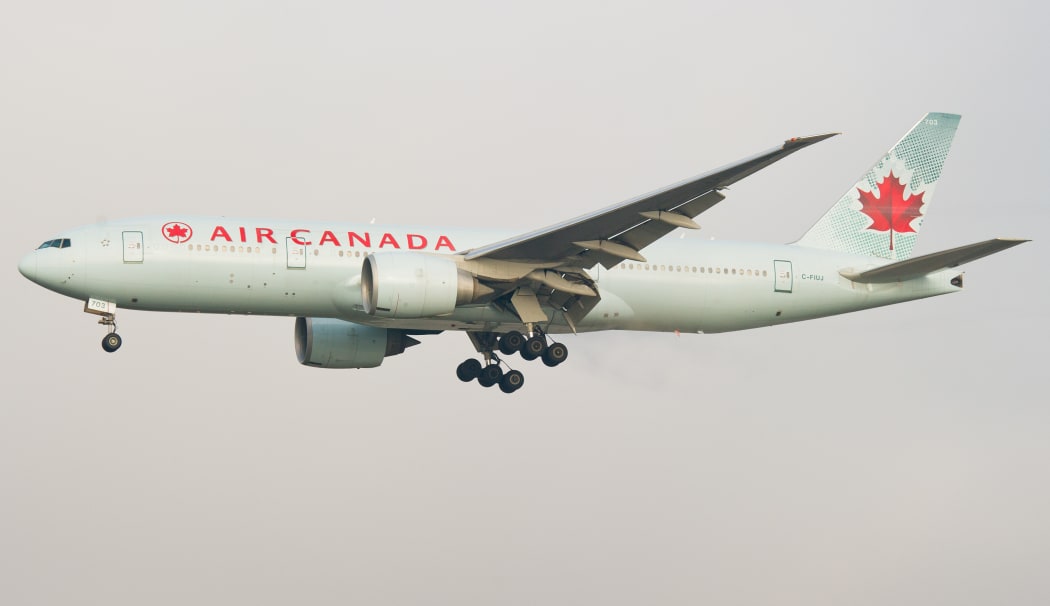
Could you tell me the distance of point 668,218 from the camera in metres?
40.8

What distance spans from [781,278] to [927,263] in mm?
4042

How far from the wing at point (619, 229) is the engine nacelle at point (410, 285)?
1236mm

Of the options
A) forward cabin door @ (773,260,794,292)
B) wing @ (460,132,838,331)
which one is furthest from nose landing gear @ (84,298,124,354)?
forward cabin door @ (773,260,794,292)

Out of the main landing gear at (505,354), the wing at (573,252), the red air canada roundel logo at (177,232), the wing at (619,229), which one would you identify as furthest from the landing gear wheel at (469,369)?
the red air canada roundel logo at (177,232)

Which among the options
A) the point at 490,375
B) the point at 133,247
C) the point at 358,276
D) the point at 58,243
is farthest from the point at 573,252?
the point at 58,243

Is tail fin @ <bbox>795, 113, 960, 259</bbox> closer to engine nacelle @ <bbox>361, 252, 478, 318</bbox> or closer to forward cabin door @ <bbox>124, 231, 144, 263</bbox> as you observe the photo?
engine nacelle @ <bbox>361, 252, 478, 318</bbox>

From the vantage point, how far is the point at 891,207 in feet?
165

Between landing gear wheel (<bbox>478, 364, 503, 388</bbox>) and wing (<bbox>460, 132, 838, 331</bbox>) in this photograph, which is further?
landing gear wheel (<bbox>478, 364, 503, 388</bbox>)

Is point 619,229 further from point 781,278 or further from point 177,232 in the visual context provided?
point 177,232

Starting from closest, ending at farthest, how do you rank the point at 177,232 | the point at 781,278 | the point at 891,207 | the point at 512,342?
the point at 177,232 < the point at 512,342 < the point at 781,278 < the point at 891,207

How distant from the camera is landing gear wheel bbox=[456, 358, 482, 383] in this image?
49.0m

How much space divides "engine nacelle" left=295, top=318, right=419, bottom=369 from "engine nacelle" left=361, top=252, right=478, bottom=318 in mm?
6299

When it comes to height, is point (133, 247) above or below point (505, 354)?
above

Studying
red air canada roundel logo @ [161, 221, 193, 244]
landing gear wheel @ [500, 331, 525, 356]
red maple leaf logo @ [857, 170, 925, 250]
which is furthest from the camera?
red maple leaf logo @ [857, 170, 925, 250]
